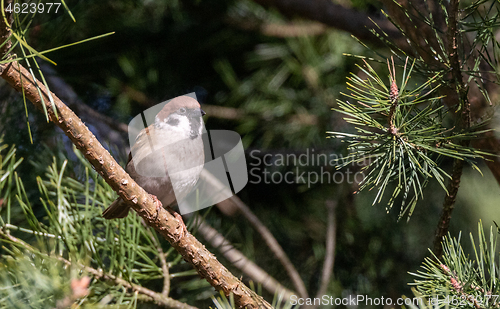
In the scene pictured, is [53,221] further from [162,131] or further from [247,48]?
[247,48]

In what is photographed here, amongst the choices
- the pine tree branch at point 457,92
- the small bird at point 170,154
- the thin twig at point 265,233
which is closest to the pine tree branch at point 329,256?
the thin twig at point 265,233

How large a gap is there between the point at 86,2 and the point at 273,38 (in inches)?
37.9

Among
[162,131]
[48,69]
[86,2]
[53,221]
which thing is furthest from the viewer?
[48,69]

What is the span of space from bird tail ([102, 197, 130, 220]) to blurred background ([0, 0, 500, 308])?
0.59m

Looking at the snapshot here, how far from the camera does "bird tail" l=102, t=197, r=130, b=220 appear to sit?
4.61 ft

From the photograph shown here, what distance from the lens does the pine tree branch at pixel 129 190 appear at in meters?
0.83

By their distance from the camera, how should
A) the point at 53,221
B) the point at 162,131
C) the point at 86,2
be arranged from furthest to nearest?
the point at 86,2 → the point at 162,131 → the point at 53,221

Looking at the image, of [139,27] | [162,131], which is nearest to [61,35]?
[139,27]

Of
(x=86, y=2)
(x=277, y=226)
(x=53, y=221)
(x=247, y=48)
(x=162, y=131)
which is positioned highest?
(x=86, y=2)

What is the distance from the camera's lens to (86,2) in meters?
1.89

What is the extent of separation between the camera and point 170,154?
1.62 meters

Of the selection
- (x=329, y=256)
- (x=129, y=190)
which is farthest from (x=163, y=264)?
(x=329, y=256)

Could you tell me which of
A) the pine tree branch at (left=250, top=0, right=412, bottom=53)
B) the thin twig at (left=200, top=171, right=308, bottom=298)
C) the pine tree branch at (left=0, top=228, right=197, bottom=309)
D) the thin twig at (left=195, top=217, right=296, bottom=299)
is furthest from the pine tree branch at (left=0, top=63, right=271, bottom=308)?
the pine tree branch at (left=250, top=0, right=412, bottom=53)

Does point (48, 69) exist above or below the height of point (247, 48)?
below
